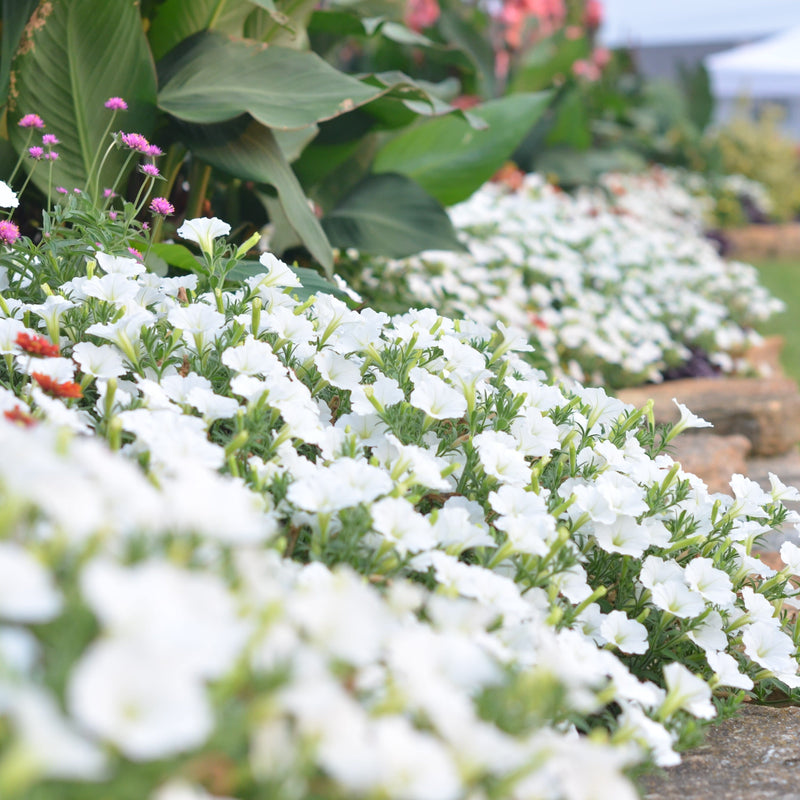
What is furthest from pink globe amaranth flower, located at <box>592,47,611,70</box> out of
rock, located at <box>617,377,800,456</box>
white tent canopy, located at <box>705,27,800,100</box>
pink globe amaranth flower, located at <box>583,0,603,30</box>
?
white tent canopy, located at <box>705,27,800,100</box>

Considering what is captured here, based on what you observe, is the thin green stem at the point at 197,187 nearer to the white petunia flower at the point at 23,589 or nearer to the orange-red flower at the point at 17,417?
the orange-red flower at the point at 17,417

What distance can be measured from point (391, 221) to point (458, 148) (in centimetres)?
70

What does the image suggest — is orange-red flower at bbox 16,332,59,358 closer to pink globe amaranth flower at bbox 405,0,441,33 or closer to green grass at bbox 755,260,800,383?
green grass at bbox 755,260,800,383

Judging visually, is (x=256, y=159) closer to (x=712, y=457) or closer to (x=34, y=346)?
(x=34, y=346)

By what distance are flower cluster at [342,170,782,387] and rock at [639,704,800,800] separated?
138cm

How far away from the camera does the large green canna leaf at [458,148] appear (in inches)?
124

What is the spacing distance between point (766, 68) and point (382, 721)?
15.2 metres

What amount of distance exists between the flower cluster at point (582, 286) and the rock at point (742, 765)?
138 centimetres

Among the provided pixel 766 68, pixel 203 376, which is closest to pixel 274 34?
pixel 203 376

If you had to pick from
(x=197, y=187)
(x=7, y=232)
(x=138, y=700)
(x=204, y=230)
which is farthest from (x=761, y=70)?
(x=138, y=700)

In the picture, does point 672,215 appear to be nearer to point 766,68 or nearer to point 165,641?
point 165,641

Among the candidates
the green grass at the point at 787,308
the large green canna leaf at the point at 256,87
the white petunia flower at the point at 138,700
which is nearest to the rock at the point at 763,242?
the green grass at the point at 787,308

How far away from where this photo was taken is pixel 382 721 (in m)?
0.67

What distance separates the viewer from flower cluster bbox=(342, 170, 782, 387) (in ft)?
10.1
